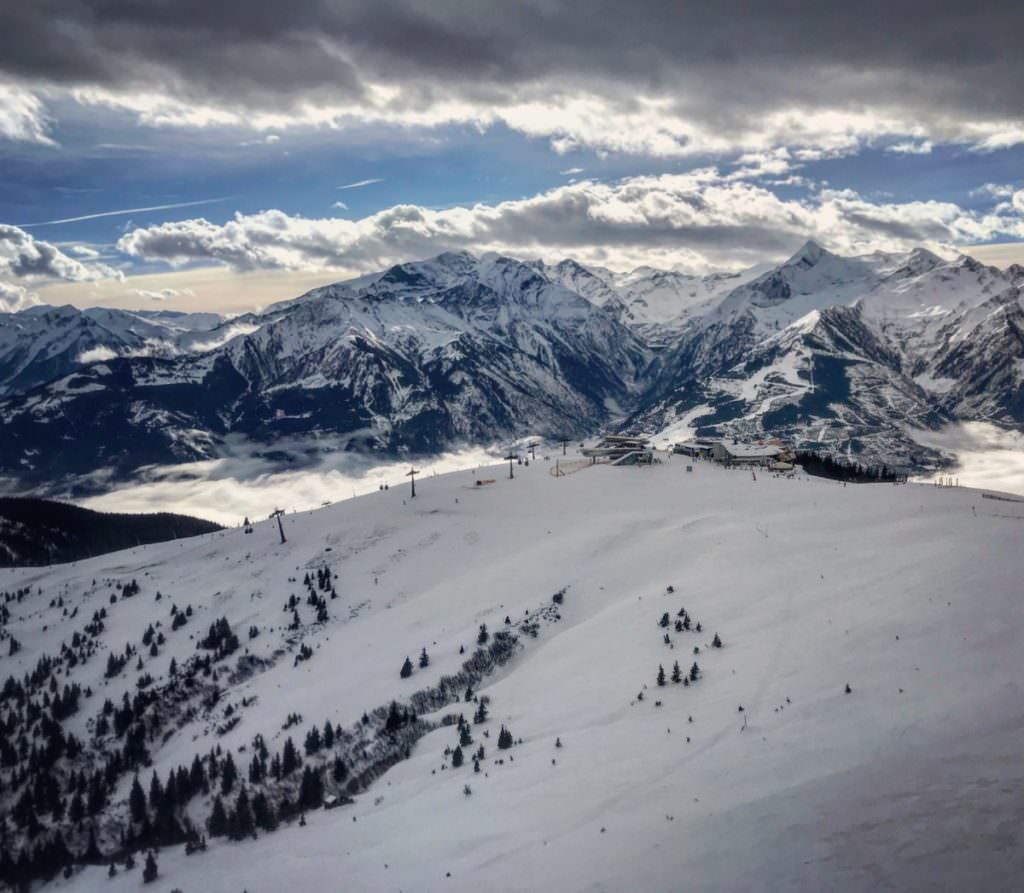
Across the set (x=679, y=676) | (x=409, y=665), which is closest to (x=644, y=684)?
(x=679, y=676)

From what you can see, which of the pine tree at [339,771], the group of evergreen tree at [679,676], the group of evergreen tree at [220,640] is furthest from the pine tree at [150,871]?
the group of evergreen tree at [220,640]

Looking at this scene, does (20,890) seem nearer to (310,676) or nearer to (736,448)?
(310,676)

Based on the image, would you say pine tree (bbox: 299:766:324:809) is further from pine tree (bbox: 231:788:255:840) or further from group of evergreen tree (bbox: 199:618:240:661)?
group of evergreen tree (bbox: 199:618:240:661)

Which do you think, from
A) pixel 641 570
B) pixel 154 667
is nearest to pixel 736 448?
pixel 641 570

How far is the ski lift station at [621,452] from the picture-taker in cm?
17050

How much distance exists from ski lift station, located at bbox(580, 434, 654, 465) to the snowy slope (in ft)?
52.2

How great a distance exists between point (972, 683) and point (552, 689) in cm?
3695

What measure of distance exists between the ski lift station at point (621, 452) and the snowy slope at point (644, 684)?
15913 mm

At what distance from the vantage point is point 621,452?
178875 millimetres

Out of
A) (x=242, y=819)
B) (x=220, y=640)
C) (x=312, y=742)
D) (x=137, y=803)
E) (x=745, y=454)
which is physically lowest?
(x=137, y=803)

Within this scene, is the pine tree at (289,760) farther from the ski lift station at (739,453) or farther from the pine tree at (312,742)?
the ski lift station at (739,453)

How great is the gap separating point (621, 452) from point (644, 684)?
355 feet

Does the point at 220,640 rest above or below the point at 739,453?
below

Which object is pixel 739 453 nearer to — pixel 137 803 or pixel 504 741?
pixel 504 741
